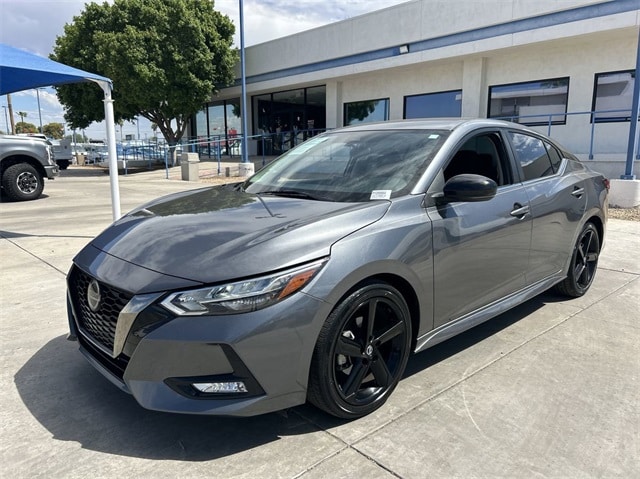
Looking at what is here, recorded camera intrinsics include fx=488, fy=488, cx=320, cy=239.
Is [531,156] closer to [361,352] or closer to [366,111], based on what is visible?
[361,352]

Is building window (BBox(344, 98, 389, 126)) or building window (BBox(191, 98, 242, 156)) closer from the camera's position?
building window (BBox(344, 98, 389, 126))

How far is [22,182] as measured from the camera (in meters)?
11.4

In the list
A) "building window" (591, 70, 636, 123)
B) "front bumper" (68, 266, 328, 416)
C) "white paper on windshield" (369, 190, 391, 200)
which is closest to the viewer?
"front bumper" (68, 266, 328, 416)

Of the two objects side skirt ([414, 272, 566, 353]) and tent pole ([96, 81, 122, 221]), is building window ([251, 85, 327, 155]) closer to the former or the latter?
tent pole ([96, 81, 122, 221])

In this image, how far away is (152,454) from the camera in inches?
90.7

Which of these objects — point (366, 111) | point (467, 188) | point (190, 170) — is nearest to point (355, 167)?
point (467, 188)

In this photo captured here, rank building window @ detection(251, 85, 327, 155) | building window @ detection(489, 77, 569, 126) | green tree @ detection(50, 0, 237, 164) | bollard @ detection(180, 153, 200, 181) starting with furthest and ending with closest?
building window @ detection(251, 85, 327, 155), green tree @ detection(50, 0, 237, 164), bollard @ detection(180, 153, 200, 181), building window @ detection(489, 77, 569, 126)

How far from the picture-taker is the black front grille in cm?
239

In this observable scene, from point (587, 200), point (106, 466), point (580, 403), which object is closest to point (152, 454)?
point (106, 466)

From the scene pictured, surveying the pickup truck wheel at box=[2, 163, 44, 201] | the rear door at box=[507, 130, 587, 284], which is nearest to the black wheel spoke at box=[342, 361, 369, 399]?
the rear door at box=[507, 130, 587, 284]

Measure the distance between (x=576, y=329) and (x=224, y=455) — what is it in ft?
9.78

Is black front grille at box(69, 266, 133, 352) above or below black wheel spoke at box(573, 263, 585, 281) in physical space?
above

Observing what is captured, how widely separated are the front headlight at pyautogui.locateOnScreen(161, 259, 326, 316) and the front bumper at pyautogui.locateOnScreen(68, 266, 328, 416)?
30 millimetres

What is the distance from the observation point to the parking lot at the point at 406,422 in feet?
7.36
